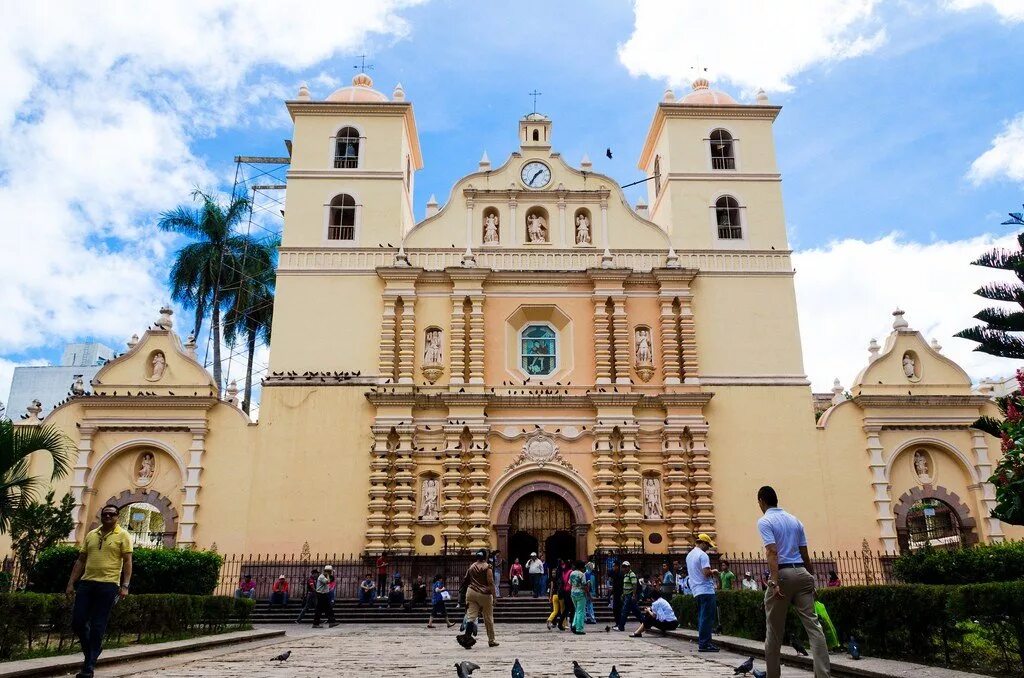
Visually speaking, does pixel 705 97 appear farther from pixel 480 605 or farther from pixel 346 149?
pixel 480 605

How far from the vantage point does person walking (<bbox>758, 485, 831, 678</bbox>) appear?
6.85 m

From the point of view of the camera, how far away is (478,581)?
12.1 metres

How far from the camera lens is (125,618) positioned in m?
11.1

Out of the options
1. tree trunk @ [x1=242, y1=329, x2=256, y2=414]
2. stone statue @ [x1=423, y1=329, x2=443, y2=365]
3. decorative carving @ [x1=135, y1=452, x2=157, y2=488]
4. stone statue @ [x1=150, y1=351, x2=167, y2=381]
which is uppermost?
tree trunk @ [x1=242, y1=329, x2=256, y2=414]

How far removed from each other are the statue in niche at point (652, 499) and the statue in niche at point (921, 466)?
283 inches

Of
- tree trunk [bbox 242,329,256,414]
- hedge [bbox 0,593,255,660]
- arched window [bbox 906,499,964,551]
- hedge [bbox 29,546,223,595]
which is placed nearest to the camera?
hedge [bbox 0,593,255,660]

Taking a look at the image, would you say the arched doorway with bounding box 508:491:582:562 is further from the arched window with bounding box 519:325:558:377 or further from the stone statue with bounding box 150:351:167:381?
the stone statue with bounding box 150:351:167:381

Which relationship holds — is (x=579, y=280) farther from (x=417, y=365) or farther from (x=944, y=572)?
(x=944, y=572)

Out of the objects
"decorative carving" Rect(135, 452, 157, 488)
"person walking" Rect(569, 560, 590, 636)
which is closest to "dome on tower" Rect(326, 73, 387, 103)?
"decorative carving" Rect(135, 452, 157, 488)

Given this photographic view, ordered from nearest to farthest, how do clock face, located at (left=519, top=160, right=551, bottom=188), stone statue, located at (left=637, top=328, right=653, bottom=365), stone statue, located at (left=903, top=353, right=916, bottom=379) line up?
1. stone statue, located at (left=637, top=328, right=653, bottom=365)
2. stone statue, located at (left=903, top=353, right=916, bottom=379)
3. clock face, located at (left=519, top=160, right=551, bottom=188)

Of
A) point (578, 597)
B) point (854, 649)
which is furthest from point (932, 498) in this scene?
point (854, 649)

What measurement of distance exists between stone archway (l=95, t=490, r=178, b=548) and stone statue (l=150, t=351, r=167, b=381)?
3167mm

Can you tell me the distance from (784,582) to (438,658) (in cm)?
504

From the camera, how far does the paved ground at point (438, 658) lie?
8.57 metres
